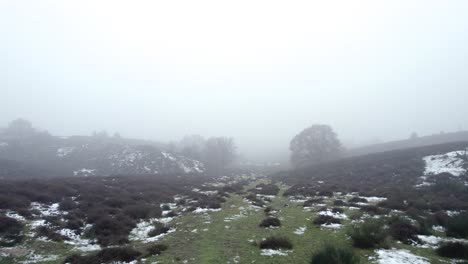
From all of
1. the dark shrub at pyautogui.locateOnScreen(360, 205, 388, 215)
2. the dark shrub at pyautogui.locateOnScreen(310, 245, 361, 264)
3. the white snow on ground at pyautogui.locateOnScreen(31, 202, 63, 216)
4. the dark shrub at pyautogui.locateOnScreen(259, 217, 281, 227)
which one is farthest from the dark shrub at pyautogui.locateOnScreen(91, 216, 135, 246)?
the dark shrub at pyautogui.locateOnScreen(360, 205, 388, 215)

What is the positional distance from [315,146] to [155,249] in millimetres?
53546

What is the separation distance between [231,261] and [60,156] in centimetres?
6620

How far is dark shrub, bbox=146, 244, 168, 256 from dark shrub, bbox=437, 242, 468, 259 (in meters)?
11.2

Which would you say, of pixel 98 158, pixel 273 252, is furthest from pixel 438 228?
pixel 98 158

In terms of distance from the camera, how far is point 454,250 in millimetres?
10227

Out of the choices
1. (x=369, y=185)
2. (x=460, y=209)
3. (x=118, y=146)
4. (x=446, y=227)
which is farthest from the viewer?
(x=118, y=146)

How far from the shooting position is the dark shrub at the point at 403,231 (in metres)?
11.8

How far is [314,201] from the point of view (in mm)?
21094

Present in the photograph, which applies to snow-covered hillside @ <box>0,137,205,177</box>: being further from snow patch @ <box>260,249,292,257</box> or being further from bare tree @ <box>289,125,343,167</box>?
snow patch @ <box>260,249,292,257</box>

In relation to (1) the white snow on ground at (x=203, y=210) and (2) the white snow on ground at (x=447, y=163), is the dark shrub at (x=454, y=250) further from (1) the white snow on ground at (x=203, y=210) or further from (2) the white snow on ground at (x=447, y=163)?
(2) the white snow on ground at (x=447, y=163)

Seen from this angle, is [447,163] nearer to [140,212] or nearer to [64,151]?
[140,212]

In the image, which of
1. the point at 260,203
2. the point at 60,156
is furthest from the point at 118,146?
the point at 260,203

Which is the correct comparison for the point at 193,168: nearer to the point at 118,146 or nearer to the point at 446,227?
the point at 118,146

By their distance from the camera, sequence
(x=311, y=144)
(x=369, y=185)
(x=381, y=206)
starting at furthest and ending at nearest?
(x=311, y=144), (x=369, y=185), (x=381, y=206)
